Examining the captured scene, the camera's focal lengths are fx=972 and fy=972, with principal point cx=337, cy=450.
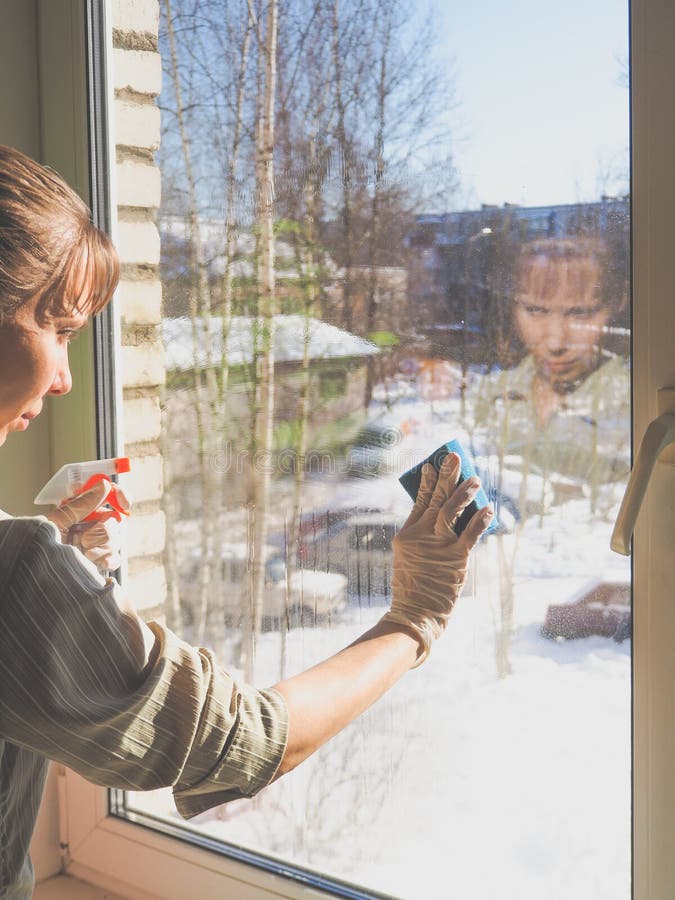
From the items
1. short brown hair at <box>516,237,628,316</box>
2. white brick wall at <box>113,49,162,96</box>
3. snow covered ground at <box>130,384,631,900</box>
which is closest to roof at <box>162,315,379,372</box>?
snow covered ground at <box>130,384,631,900</box>

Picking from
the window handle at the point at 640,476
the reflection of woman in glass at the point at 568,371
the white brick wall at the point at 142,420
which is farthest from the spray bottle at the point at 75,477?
the window handle at the point at 640,476

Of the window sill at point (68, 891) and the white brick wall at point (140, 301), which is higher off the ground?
the white brick wall at point (140, 301)

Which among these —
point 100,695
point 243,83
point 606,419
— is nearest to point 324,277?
point 243,83

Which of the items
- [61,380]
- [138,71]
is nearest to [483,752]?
[61,380]

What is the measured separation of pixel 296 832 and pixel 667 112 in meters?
0.96

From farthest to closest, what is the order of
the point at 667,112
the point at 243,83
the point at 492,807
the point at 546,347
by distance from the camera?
the point at 243,83
the point at 492,807
the point at 546,347
the point at 667,112

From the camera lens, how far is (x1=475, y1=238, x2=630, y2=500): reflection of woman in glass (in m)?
0.98

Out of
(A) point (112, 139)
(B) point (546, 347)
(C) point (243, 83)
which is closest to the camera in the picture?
(B) point (546, 347)

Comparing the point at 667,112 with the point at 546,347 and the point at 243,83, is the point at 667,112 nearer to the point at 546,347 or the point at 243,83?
the point at 546,347

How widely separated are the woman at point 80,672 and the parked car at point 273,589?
0.24 meters

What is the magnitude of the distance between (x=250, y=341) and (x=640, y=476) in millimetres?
540

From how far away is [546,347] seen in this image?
3.34 feet

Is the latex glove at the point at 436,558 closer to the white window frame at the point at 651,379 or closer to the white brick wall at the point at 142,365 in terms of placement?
the white window frame at the point at 651,379

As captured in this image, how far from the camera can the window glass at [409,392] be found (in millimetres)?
1006
